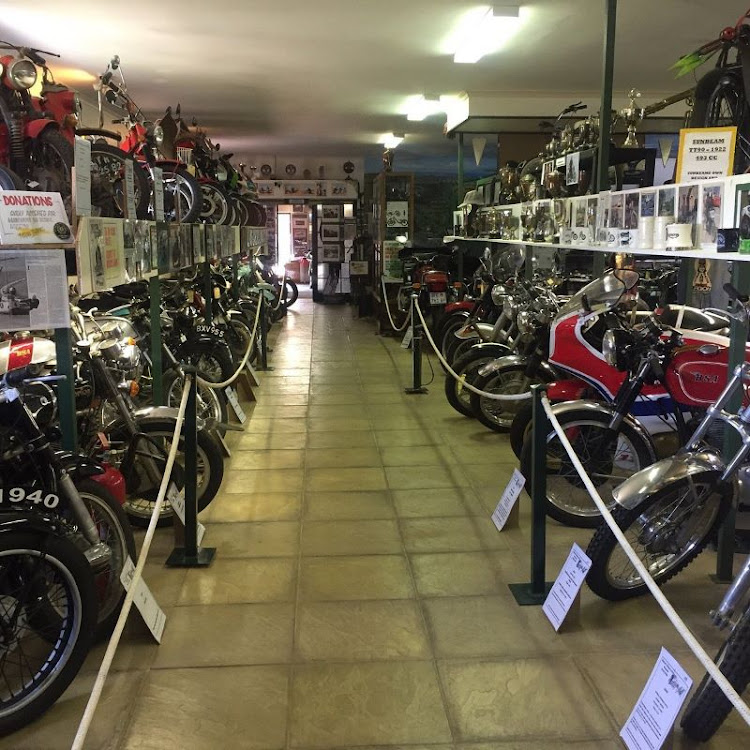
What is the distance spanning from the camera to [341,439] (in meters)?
5.52

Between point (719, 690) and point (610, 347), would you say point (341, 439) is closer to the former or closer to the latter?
point (610, 347)

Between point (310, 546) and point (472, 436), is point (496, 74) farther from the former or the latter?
point (310, 546)

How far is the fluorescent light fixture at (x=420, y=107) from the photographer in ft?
30.3

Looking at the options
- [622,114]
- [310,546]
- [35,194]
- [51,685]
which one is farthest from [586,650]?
[622,114]

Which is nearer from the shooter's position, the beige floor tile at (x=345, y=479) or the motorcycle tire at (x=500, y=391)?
the beige floor tile at (x=345, y=479)

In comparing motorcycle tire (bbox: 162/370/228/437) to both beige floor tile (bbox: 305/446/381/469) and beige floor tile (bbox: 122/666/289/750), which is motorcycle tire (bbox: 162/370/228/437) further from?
beige floor tile (bbox: 122/666/289/750)

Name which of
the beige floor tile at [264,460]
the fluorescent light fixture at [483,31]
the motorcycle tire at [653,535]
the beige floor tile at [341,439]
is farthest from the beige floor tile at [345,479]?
the fluorescent light fixture at [483,31]

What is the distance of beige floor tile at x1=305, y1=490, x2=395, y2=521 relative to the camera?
4.04 metres

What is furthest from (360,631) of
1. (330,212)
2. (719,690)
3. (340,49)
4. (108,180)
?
(330,212)

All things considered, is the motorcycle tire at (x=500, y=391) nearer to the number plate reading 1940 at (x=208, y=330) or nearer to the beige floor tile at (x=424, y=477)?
the beige floor tile at (x=424, y=477)

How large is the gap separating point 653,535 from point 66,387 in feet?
7.55

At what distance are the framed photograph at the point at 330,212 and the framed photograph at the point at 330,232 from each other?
15cm

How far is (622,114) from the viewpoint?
5.51m

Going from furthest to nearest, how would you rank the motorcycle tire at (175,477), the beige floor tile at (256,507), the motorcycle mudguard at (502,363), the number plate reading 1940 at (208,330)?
the number plate reading 1940 at (208,330) → the motorcycle mudguard at (502,363) → the beige floor tile at (256,507) → the motorcycle tire at (175,477)
